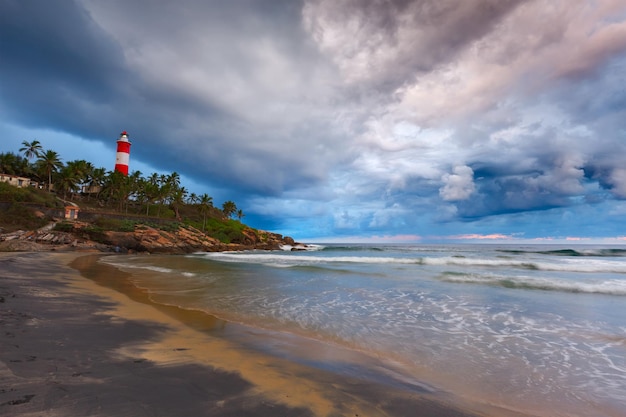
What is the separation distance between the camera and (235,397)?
11.6 feet

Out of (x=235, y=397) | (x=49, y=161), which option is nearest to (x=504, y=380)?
(x=235, y=397)

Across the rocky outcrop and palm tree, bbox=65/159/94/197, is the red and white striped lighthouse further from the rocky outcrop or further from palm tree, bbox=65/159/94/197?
the rocky outcrop

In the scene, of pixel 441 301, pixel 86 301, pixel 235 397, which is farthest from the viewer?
pixel 441 301

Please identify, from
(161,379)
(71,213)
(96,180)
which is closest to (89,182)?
(96,180)

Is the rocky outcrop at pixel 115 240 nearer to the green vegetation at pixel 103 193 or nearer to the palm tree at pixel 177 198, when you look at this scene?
the green vegetation at pixel 103 193

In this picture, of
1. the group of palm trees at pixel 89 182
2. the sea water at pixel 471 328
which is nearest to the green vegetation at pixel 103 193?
the group of palm trees at pixel 89 182

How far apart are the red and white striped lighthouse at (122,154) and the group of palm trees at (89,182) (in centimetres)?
211

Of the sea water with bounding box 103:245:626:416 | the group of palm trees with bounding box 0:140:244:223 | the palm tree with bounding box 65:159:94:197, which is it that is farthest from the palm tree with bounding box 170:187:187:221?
the sea water with bounding box 103:245:626:416

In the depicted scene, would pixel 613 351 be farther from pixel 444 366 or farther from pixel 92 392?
pixel 92 392

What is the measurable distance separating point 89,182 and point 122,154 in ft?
38.7

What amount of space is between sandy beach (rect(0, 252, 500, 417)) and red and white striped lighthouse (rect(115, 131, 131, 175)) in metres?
74.0

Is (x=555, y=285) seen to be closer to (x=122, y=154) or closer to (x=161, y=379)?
(x=161, y=379)

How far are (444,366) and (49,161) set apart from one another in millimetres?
79757

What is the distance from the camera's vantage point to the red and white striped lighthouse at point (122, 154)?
69312 millimetres
